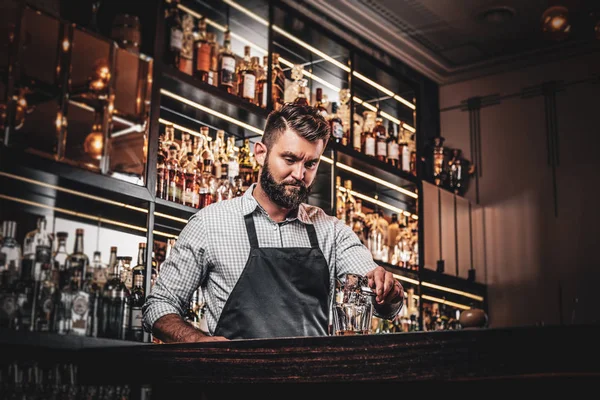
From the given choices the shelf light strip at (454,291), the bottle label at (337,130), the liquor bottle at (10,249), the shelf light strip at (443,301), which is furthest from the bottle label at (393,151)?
the liquor bottle at (10,249)

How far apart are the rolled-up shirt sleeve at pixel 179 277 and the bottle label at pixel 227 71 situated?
128 centimetres

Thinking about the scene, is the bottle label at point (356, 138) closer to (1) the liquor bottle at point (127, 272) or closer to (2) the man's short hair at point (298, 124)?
(1) the liquor bottle at point (127, 272)

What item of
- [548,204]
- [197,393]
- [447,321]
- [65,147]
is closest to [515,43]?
[548,204]

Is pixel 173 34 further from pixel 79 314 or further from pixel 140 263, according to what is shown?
pixel 79 314

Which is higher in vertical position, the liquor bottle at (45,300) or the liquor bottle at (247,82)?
the liquor bottle at (247,82)

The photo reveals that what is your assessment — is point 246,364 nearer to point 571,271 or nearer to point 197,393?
point 197,393

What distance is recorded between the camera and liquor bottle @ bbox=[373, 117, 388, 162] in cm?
452

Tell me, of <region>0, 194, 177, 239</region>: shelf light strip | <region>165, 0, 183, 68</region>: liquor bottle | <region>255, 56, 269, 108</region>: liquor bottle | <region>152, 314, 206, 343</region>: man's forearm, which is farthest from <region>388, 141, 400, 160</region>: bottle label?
Result: <region>152, 314, 206, 343</region>: man's forearm

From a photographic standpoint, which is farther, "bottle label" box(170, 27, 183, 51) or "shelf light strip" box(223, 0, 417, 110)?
"shelf light strip" box(223, 0, 417, 110)

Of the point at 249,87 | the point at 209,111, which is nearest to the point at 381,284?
the point at 209,111

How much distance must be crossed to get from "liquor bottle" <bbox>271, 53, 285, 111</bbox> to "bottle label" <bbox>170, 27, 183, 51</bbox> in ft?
1.92

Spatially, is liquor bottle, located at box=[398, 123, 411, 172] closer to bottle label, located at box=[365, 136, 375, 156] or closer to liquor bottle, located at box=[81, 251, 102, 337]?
bottle label, located at box=[365, 136, 375, 156]

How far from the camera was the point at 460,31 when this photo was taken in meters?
4.90

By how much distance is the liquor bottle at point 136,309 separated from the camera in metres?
2.81
